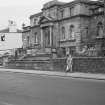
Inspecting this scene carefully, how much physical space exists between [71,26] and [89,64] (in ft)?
56.6

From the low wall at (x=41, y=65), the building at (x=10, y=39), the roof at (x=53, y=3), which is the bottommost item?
the low wall at (x=41, y=65)

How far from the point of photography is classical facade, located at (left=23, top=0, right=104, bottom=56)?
128ft

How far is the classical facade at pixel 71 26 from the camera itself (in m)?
39.1

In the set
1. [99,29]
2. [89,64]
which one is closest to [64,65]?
[89,64]

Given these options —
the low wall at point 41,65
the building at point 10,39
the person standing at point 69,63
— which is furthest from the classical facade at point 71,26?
the building at point 10,39

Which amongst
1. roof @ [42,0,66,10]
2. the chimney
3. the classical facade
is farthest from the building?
roof @ [42,0,66,10]

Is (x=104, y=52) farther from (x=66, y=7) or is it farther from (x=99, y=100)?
(x=99, y=100)

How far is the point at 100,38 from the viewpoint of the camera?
36.2 meters

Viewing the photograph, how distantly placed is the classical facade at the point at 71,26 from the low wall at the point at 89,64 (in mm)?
7494

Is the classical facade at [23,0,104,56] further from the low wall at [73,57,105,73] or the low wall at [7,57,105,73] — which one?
the low wall at [73,57,105,73]

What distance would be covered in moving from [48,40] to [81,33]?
7.69m

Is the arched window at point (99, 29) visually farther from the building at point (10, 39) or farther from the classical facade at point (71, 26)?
the building at point (10, 39)

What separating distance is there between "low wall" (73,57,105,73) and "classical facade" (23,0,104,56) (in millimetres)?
7494

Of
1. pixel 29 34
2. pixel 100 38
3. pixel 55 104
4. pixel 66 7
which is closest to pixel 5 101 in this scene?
pixel 55 104
